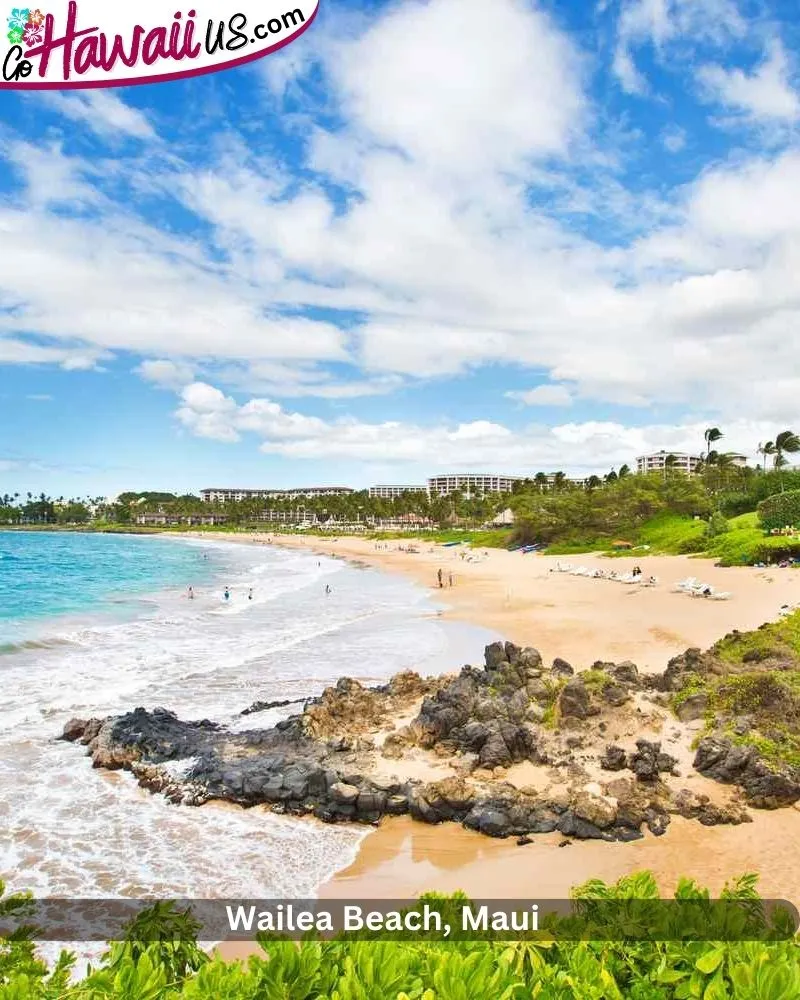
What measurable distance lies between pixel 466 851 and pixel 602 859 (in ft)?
6.54

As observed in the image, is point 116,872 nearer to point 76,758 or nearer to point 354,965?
point 76,758

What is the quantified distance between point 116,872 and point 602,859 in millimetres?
7103

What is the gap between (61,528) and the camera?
19988 cm

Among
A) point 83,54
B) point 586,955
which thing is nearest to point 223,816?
point 586,955

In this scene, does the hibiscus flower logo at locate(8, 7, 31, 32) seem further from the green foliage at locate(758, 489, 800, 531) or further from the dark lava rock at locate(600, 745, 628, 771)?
the green foliage at locate(758, 489, 800, 531)

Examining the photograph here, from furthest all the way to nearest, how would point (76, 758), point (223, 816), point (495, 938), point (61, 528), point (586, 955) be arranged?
point (61, 528) < point (76, 758) < point (223, 816) < point (495, 938) < point (586, 955)

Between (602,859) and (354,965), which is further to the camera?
(602,859)

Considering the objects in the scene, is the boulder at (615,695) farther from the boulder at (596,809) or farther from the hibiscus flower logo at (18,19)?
the hibiscus flower logo at (18,19)

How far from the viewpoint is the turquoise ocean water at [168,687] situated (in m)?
9.81

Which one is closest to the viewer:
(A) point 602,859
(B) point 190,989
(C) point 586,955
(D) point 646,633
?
(B) point 190,989

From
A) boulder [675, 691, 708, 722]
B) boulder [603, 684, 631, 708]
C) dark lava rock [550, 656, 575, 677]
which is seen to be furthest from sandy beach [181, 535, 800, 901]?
dark lava rock [550, 656, 575, 677]

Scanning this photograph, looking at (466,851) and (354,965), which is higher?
(354,965)

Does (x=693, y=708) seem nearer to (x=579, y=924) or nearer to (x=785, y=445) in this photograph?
(x=579, y=924)

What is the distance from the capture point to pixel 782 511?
4497cm
